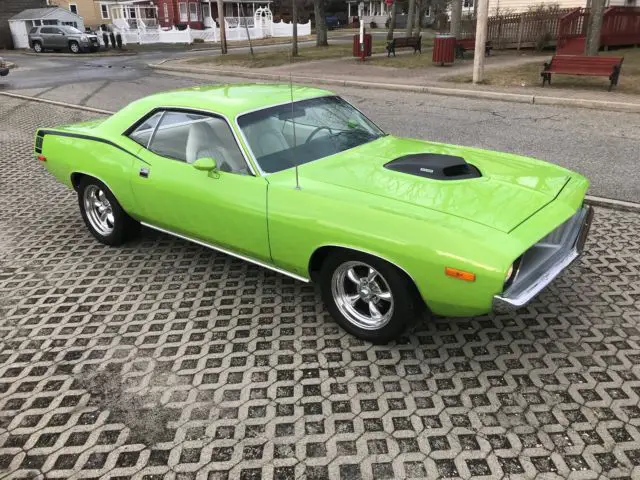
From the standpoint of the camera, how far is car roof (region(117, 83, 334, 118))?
403 centimetres

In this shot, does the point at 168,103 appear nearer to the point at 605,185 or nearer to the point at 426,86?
the point at 605,185

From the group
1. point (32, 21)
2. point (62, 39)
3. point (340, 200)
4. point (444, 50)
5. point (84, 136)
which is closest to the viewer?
point (340, 200)

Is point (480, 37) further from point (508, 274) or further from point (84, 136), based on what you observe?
point (508, 274)

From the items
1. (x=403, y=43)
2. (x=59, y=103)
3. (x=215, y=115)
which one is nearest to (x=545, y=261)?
(x=215, y=115)

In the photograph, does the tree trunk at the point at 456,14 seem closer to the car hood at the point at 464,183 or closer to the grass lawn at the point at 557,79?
the grass lawn at the point at 557,79

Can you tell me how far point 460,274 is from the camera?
2846mm

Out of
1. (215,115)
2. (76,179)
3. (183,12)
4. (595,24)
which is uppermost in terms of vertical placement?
(183,12)

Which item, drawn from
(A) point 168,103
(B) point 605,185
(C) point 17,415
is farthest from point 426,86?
(C) point 17,415

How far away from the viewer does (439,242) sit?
290cm

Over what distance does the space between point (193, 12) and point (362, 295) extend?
169ft

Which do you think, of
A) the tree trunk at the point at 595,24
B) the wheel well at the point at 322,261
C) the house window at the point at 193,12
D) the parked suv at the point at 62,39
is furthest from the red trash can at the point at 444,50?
the house window at the point at 193,12

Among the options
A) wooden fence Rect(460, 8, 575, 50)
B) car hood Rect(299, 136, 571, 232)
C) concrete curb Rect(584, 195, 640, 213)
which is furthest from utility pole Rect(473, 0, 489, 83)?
car hood Rect(299, 136, 571, 232)

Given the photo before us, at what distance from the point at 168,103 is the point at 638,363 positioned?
395cm

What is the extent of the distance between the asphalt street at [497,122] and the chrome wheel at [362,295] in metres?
3.99
